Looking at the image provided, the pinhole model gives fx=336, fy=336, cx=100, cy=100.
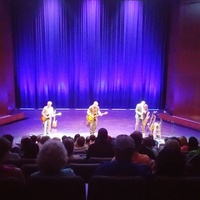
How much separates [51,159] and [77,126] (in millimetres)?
9041

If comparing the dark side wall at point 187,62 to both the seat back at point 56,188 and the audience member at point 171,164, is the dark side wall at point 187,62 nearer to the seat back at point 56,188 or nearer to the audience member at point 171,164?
the audience member at point 171,164

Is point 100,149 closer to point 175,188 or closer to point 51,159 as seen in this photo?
point 51,159

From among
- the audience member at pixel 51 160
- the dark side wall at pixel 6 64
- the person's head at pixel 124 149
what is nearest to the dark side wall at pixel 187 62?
the dark side wall at pixel 6 64

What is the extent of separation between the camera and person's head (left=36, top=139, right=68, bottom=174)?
Result: 3166mm

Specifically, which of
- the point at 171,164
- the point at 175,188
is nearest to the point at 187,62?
the point at 171,164

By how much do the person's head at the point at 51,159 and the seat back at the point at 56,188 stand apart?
0.25 m

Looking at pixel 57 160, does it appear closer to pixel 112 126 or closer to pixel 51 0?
pixel 112 126

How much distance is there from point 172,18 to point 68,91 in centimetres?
583

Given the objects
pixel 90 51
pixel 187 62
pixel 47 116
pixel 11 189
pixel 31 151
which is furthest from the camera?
pixel 90 51

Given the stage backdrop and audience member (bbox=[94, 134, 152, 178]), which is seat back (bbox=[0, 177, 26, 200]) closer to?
audience member (bbox=[94, 134, 152, 178])

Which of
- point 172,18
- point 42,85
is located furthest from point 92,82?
point 172,18

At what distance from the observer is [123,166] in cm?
333

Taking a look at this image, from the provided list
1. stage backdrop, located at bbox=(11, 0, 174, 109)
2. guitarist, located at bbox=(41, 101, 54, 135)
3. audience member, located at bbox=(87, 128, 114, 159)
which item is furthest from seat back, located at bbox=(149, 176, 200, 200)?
stage backdrop, located at bbox=(11, 0, 174, 109)

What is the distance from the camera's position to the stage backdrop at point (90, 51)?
50.1ft
